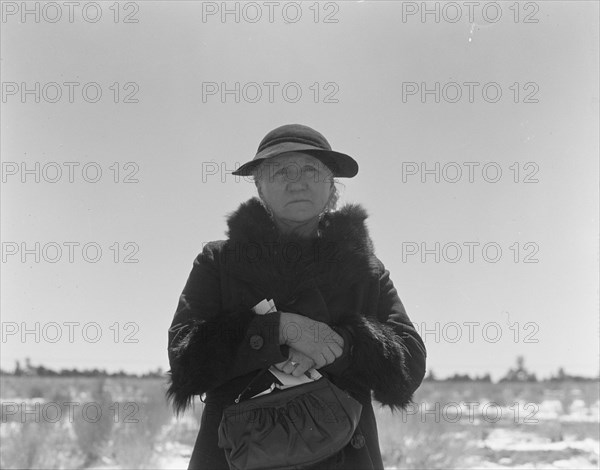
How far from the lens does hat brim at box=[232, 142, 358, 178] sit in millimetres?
1844

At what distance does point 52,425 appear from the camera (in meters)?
4.66

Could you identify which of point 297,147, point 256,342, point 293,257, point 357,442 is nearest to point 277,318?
point 256,342

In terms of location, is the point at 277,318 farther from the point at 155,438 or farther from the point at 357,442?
the point at 155,438

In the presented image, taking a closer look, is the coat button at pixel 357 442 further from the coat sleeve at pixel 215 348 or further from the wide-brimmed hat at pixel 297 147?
the wide-brimmed hat at pixel 297 147

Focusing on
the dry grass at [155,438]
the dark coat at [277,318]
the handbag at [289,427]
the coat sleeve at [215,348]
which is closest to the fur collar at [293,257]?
the dark coat at [277,318]

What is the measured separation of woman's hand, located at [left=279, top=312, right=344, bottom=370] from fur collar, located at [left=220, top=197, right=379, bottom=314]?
0.11 m

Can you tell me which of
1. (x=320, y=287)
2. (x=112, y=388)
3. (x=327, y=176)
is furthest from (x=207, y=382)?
(x=112, y=388)

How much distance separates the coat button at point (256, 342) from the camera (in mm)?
1632

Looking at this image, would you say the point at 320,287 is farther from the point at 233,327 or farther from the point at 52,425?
the point at 52,425

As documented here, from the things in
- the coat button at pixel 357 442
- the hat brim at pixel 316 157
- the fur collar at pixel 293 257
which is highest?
the hat brim at pixel 316 157

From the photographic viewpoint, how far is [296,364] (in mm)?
1675

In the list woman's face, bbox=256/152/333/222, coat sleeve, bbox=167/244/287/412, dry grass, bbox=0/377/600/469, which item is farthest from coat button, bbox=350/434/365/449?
dry grass, bbox=0/377/600/469

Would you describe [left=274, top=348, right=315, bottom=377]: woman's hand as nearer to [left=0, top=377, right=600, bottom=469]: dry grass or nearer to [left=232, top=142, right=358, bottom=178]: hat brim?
[left=232, top=142, right=358, bottom=178]: hat brim

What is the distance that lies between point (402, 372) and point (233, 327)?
0.43 metres
